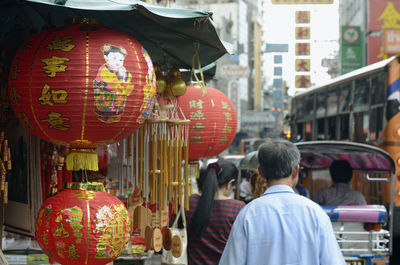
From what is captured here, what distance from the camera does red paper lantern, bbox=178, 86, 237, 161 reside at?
672 centimetres

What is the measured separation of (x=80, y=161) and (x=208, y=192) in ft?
4.23

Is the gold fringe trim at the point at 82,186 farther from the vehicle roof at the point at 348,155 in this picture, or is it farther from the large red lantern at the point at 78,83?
the vehicle roof at the point at 348,155

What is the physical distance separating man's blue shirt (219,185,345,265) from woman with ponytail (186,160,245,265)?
5.82 feet

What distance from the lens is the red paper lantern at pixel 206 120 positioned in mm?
6719

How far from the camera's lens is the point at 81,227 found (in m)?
3.82

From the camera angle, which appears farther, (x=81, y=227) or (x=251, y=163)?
(x=251, y=163)

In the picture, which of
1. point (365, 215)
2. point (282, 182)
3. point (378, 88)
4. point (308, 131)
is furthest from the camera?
point (308, 131)

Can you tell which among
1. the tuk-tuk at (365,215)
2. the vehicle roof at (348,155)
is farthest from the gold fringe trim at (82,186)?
the vehicle roof at (348,155)

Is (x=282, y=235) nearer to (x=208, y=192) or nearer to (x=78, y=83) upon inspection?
(x=78, y=83)

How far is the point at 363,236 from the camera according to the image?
283 inches

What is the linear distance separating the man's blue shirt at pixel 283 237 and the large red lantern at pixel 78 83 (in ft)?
3.95

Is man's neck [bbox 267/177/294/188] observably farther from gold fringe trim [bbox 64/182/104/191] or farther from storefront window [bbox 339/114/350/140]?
storefront window [bbox 339/114/350/140]

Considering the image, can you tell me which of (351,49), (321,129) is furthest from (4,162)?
(351,49)

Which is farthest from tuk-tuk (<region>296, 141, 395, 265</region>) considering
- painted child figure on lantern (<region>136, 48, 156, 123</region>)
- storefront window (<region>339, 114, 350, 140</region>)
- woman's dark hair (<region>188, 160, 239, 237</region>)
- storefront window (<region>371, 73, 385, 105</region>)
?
painted child figure on lantern (<region>136, 48, 156, 123</region>)
